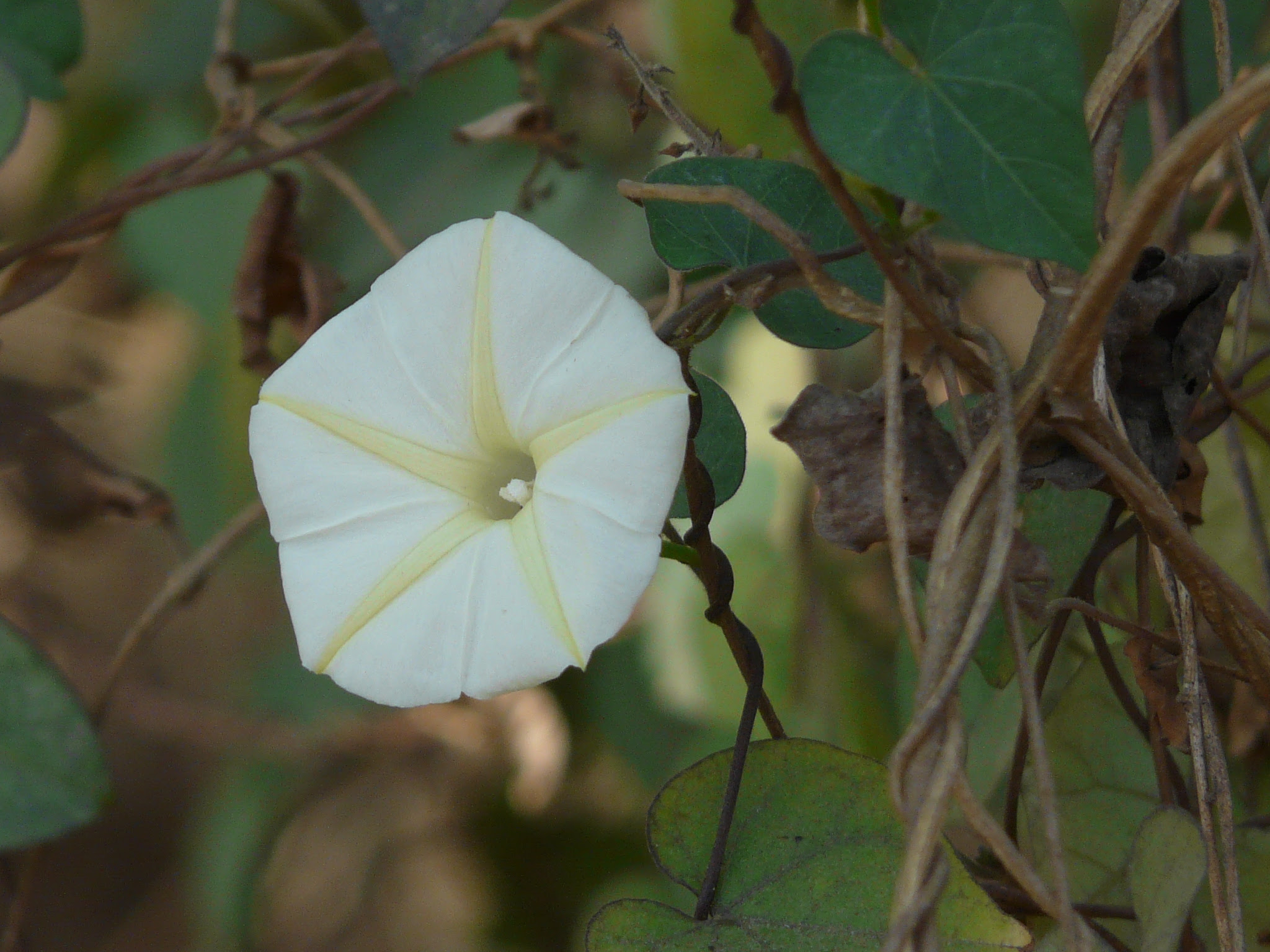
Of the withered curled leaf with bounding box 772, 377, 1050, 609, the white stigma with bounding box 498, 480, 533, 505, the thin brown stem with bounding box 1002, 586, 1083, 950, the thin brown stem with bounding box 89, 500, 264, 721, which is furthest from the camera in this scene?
the thin brown stem with bounding box 89, 500, 264, 721

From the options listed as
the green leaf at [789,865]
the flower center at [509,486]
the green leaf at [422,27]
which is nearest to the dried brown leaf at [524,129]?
the green leaf at [422,27]

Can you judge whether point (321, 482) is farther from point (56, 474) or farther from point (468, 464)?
point (56, 474)

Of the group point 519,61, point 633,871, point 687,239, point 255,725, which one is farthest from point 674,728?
point 687,239

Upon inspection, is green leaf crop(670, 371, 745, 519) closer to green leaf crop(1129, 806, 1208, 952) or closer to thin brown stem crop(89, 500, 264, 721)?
green leaf crop(1129, 806, 1208, 952)

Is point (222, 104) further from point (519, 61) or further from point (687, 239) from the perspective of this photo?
point (687, 239)

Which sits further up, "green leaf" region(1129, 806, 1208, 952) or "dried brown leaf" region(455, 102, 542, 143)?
"dried brown leaf" region(455, 102, 542, 143)

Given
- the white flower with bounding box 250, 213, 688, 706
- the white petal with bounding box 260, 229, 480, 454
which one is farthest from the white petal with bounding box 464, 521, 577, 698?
the white petal with bounding box 260, 229, 480, 454

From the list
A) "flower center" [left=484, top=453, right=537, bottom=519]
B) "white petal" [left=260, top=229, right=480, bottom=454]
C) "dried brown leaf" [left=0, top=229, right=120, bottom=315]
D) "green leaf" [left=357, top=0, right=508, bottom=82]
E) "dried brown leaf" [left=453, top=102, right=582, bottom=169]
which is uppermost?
"green leaf" [left=357, top=0, right=508, bottom=82]
